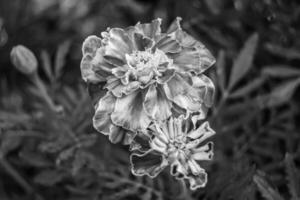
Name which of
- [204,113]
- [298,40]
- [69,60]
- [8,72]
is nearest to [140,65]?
[204,113]

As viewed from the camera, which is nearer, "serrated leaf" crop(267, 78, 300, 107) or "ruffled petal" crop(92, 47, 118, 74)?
"ruffled petal" crop(92, 47, 118, 74)

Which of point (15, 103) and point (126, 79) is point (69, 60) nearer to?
point (15, 103)

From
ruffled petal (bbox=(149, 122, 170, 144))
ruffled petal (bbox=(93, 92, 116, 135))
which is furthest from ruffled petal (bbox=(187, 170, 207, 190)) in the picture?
ruffled petal (bbox=(93, 92, 116, 135))

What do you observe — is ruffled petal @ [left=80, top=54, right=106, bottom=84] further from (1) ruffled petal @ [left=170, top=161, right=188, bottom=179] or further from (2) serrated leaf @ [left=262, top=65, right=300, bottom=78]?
(2) serrated leaf @ [left=262, top=65, right=300, bottom=78]

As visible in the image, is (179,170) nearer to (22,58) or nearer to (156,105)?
(156,105)

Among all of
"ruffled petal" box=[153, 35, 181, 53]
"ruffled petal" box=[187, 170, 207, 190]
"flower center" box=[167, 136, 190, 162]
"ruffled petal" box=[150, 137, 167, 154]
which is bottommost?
"ruffled petal" box=[187, 170, 207, 190]

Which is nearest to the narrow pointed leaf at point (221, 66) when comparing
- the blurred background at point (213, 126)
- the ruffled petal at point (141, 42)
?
the blurred background at point (213, 126)
